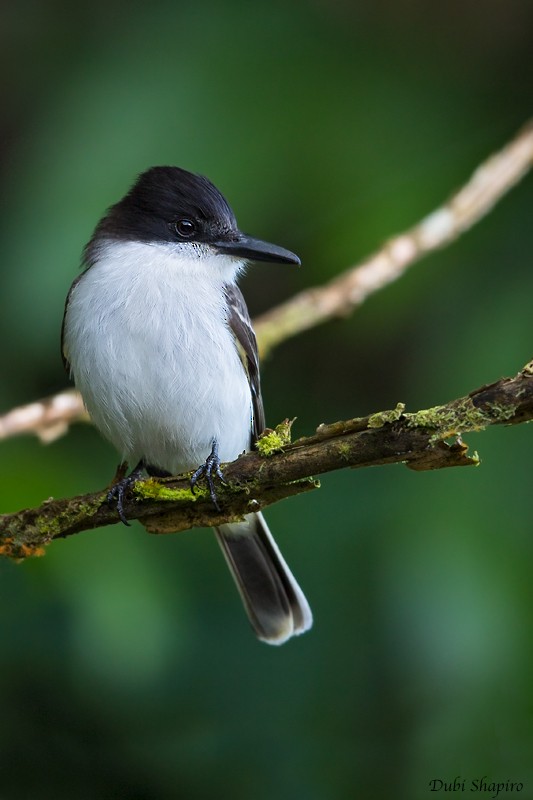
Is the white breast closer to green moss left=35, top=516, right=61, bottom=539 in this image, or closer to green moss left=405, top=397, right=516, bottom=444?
green moss left=35, top=516, right=61, bottom=539

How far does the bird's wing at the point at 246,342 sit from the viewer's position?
13.3 feet

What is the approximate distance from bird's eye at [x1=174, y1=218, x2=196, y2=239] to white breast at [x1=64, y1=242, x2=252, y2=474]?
16 cm

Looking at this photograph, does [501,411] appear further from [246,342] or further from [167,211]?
[167,211]

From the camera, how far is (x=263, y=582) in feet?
13.8

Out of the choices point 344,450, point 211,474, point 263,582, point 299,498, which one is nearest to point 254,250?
point 299,498

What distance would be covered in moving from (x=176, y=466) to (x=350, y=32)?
77.5 inches

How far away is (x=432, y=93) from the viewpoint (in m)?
4.40

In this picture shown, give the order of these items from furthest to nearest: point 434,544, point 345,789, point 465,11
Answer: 1. point 465,11
2. point 345,789
3. point 434,544

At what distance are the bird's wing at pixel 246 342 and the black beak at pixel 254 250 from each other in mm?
148

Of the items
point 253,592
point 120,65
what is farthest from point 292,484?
point 120,65

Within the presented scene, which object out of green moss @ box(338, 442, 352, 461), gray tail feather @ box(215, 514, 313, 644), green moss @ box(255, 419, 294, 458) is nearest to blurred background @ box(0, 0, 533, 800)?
gray tail feather @ box(215, 514, 313, 644)

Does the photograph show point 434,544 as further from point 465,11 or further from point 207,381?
point 465,11

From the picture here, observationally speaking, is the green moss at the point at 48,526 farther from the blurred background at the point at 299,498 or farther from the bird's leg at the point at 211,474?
the bird's leg at the point at 211,474

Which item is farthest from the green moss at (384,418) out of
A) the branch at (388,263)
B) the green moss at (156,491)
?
the branch at (388,263)
